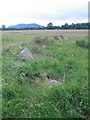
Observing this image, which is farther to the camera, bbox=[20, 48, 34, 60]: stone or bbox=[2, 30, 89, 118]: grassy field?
bbox=[20, 48, 34, 60]: stone

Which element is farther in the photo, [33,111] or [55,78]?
[55,78]

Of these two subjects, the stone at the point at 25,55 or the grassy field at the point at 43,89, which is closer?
the grassy field at the point at 43,89

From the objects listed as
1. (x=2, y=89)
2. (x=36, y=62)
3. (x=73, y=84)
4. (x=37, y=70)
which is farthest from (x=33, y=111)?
(x=36, y=62)

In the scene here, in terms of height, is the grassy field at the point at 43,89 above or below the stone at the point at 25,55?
below

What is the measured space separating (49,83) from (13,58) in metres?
1.60

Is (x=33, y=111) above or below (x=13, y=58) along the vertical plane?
below

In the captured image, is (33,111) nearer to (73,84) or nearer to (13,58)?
(73,84)

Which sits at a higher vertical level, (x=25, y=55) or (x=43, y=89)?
(x=25, y=55)

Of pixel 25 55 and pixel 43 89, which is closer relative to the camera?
pixel 43 89

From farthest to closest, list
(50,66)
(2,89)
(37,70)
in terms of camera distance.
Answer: (50,66) → (37,70) → (2,89)

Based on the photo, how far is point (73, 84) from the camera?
668 centimetres

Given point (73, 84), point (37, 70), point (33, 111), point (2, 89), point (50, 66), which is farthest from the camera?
point (50, 66)

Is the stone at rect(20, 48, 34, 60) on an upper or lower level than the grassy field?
upper

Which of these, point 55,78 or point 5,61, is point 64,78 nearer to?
point 55,78
